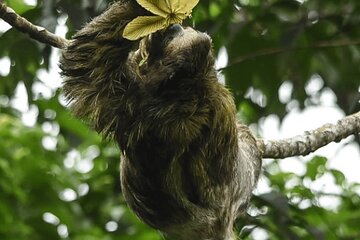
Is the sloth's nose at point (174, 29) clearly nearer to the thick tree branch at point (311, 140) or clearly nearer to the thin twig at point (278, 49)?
the thick tree branch at point (311, 140)

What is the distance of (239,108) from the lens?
6207 millimetres

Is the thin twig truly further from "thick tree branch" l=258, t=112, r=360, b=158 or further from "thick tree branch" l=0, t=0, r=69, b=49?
"thick tree branch" l=0, t=0, r=69, b=49

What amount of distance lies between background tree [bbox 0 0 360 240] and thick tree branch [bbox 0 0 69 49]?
0.86m

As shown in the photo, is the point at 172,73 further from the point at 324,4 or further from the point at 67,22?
the point at 324,4

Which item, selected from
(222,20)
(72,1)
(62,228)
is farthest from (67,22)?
(62,228)

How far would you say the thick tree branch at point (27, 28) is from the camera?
4.30m

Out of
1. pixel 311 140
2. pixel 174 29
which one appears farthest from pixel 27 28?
pixel 311 140

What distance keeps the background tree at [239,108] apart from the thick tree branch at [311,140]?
0.61 metres

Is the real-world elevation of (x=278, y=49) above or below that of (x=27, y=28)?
below

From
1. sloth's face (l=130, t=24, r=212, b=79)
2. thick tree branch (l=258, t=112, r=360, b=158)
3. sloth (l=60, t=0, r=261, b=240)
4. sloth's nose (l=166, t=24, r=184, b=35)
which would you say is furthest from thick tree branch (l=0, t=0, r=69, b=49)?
thick tree branch (l=258, t=112, r=360, b=158)

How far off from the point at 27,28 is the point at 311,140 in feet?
5.27

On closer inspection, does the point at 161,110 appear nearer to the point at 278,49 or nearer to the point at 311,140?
the point at 311,140

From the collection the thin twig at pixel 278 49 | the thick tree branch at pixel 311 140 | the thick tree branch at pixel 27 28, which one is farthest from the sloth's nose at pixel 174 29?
the thin twig at pixel 278 49

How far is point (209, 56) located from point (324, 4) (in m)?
2.42
